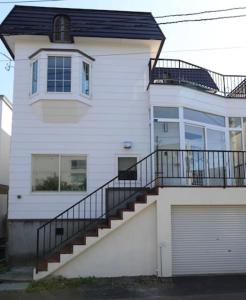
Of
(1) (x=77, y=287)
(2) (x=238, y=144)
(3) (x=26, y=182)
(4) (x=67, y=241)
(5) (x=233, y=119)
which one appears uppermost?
(5) (x=233, y=119)

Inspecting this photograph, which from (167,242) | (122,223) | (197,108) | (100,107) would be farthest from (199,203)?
(100,107)

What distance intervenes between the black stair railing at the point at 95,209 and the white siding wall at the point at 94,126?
1.21ft

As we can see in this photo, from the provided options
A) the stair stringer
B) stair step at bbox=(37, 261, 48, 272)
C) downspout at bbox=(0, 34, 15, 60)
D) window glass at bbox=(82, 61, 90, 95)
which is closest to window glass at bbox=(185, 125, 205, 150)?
the stair stringer

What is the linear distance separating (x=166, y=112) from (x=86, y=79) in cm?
310

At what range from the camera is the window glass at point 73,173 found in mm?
13414

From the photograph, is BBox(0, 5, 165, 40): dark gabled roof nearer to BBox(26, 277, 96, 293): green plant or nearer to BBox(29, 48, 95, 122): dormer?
BBox(29, 48, 95, 122): dormer

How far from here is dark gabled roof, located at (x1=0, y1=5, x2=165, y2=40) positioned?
1391 cm

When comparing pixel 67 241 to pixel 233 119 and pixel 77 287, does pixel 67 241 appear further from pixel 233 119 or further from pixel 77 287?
pixel 233 119

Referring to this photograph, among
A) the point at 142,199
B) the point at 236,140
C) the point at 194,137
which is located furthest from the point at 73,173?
the point at 236,140

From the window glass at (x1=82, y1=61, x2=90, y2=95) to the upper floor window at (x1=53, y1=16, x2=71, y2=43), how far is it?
1.18 meters

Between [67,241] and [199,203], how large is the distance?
4.30m

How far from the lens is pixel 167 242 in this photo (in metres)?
11.1

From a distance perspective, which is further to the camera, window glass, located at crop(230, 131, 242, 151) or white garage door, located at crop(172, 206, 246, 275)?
window glass, located at crop(230, 131, 242, 151)

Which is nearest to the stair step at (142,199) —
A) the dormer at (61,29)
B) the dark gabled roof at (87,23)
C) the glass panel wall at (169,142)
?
the glass panel wall at (169,142)
